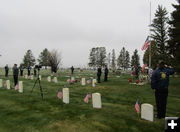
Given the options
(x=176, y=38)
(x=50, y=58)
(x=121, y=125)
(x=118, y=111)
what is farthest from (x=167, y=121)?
(x=50, y=58)

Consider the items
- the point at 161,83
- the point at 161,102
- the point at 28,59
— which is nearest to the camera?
the point at 161,83

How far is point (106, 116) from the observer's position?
19.7 ft

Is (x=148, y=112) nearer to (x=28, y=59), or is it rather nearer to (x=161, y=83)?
(x=161, y=83)

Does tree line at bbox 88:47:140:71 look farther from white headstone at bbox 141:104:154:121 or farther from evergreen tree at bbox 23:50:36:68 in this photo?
white headstone at bbox 141:104:154:121

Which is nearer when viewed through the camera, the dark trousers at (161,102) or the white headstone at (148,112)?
the white headstone at (148,112)

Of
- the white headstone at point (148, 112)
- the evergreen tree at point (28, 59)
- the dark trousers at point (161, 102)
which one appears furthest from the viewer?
the evergreen tree at point (28, 59)

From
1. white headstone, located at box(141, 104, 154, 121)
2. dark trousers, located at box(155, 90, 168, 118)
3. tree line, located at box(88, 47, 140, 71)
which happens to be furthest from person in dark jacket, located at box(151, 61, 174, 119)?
tree line, located at box(88, 47, 140, 71)

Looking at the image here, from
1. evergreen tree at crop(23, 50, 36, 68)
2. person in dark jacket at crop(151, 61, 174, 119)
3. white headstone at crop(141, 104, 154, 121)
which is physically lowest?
white headstone at crop(141, 104, 154, 121)

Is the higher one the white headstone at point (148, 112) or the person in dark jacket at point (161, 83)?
the person in dark jacket at point (161, 83)

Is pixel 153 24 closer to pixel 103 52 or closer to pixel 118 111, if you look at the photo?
pixel 118 111

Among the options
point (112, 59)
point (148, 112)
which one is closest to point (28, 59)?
point (112, 59)

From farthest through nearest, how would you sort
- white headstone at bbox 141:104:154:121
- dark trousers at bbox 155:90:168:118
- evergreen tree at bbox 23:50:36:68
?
evergreen tree at bbox 23:50:36:68, dark trousers at bbox 155:90:168:118, white headstone at bbox 141:104:154:121

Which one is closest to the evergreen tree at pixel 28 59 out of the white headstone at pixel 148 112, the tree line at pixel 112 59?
the tree line at pixel 112 59

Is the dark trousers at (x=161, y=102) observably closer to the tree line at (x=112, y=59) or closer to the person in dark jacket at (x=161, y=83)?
the person in dark jacket at (x=161, y=83)
